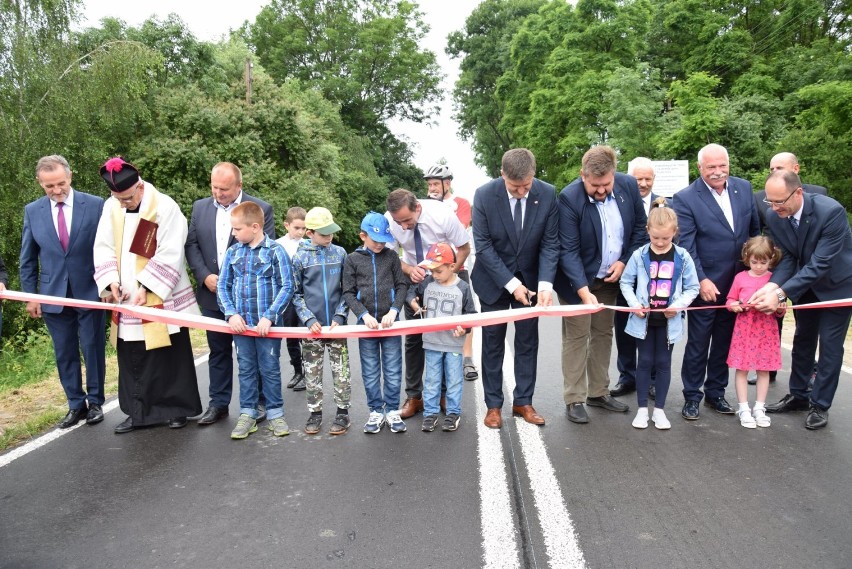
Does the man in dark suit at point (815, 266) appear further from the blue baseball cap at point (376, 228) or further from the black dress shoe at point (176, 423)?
the black dress shoe at point (176, 423)

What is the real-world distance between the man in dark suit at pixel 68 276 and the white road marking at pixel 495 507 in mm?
3565

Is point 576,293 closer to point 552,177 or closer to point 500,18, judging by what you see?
point 552,177

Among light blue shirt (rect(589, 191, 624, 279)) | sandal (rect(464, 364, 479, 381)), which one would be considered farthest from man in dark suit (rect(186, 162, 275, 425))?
light blue shirt (rect(589, 191, 624, 279))

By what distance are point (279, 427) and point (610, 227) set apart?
3.37 metres

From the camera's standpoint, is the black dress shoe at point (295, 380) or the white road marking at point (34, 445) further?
the black dress shoe at point (295, 380)

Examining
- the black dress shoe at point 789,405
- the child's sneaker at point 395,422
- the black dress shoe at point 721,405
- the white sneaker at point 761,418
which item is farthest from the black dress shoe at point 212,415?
the black dress shoe at point 789,405

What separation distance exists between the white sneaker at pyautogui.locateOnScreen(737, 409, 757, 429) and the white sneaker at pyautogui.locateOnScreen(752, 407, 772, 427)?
5cm

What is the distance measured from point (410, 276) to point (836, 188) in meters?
16.7

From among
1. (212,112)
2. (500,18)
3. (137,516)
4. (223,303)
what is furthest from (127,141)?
(500,18)

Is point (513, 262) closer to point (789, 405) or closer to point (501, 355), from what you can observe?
point (501, 355)

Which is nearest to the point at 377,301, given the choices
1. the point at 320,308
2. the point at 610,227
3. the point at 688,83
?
the point at 320,308

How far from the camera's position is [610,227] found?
5.71 m

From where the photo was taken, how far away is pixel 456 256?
A: 19.8 ft

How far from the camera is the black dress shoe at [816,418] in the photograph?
210 inches
